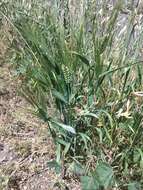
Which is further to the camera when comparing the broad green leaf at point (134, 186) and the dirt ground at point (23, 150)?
the dirt ground at point (23, 150)

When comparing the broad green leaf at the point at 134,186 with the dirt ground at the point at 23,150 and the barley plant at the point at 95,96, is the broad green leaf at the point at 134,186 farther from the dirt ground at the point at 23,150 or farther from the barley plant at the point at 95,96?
the dirt ground at the point at 23,150

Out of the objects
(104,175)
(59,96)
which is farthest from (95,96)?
(104,175)

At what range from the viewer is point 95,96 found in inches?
75.6

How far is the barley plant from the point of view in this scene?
1850 millimetres

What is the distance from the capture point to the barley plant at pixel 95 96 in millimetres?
1850

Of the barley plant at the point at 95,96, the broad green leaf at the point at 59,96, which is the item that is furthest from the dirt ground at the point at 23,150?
the broad green leaf at the point at 59,96

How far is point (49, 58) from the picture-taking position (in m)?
2.04

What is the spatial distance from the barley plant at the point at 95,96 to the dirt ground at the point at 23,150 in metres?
0.09

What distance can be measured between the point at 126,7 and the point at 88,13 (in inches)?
7.0

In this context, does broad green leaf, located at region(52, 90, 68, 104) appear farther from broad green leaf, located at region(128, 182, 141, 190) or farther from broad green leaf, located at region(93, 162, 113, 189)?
broad green leaf, located at region(128, 182, 141, 190)

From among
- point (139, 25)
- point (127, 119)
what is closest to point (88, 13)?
point (139, 25)

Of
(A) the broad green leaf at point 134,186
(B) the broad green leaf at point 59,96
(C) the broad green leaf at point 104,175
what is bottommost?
(A) the broad green leaf at point 134,186

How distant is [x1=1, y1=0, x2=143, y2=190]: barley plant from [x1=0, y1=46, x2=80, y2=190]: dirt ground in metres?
0.09

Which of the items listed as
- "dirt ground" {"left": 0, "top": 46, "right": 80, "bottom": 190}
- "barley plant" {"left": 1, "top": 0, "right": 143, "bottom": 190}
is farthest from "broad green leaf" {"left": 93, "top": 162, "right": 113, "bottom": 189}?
"dirt ground" {"left": 0, "top": 46, "right": 80, "bottom": 190}
